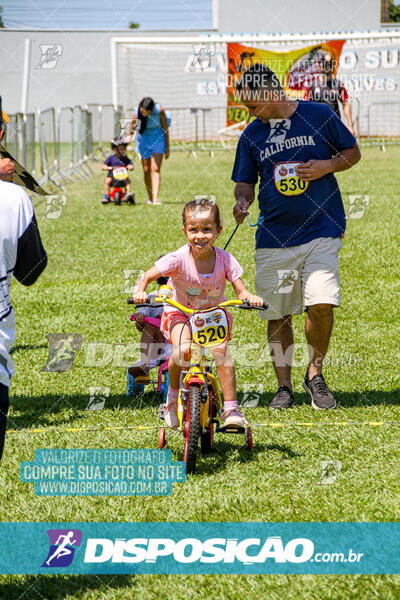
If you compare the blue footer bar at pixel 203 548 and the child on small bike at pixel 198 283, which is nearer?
the blue footer bar at pixel 203 548

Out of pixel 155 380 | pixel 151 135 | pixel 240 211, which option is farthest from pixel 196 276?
pixel 151 135

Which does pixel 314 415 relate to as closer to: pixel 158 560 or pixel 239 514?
pixel 239 514

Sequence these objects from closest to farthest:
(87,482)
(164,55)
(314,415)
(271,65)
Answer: (87,482), (314,415), (271,65), (164,55)

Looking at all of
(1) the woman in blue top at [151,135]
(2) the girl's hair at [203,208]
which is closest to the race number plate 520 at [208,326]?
(2) the girl's hair at [203,208]

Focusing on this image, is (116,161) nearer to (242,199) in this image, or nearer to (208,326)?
(242,199)

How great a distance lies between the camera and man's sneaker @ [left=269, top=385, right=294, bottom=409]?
5555mm

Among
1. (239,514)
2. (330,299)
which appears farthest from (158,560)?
(330,299)

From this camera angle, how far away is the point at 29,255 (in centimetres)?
307

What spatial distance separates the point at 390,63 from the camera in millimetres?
33219

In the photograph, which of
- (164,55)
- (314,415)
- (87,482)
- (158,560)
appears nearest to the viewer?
(158,560)

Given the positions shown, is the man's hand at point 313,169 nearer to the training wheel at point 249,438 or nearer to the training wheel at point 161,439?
the training wheel at point 249,438

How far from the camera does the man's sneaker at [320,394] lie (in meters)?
5.46

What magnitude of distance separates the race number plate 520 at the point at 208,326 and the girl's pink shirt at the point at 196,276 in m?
0.29

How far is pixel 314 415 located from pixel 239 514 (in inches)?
62.8
